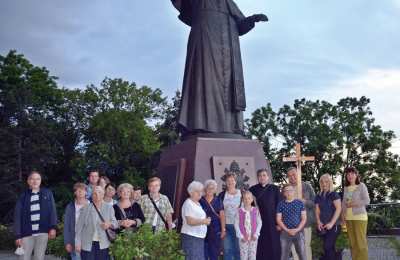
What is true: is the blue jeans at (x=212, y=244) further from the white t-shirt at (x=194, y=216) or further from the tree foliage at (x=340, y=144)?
the tree foliage at (x=340, y=144)

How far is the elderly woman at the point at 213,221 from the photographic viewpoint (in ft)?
19.5

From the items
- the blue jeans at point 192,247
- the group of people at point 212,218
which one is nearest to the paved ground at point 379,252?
the group of people at point 212,218

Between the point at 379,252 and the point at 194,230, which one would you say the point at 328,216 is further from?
the point at 379,252

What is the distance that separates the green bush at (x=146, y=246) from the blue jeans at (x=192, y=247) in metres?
0.08

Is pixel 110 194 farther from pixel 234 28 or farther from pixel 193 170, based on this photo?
pixel 234 28

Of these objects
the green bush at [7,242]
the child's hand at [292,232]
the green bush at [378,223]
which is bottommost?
the green bush at [7,242]

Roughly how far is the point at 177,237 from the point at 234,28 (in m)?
4.37

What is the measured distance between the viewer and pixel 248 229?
19.5ft

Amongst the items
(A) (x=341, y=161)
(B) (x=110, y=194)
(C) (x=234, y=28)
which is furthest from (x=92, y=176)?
(A) (x=341, y=161)

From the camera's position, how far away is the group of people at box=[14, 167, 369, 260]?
575 cm

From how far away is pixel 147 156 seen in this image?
30875mm

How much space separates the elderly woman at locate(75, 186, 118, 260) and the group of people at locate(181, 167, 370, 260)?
884mm

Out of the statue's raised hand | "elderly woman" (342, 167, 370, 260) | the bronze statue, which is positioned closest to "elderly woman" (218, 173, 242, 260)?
"elderly woman" (342, 167, 370, 260)

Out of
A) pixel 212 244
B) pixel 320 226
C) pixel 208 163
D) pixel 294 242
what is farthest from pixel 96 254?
pixel 320 226
